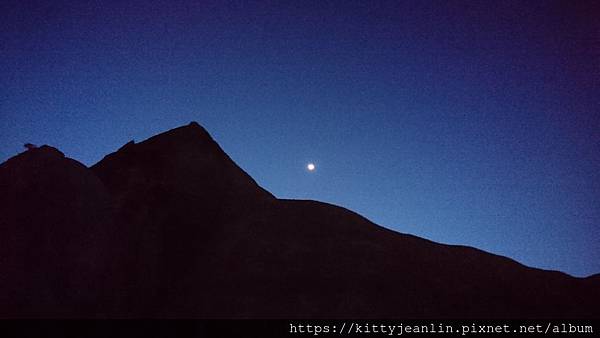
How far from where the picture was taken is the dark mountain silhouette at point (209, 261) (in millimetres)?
21734

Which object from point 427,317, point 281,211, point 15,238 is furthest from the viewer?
point 281,211

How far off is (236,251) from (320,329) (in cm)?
1046

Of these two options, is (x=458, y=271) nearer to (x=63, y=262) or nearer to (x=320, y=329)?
(x=320, y=329)

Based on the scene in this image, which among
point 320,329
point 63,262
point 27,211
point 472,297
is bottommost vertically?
point 320,329

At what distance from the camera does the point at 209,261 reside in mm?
26906

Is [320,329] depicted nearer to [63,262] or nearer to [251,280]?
[251,280]

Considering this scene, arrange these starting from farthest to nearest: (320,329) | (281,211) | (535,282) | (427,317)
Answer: (281,211)
(535,282)
(427,317)
(320,329)

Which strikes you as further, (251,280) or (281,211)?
(281,211)

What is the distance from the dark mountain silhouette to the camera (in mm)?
21734

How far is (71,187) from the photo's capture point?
2588 centimetres

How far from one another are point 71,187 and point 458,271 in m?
26.5

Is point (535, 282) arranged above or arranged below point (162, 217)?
below

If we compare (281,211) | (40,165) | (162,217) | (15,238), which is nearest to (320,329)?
(281,211)

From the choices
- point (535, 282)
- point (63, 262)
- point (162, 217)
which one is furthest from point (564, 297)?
point (63, 262)
